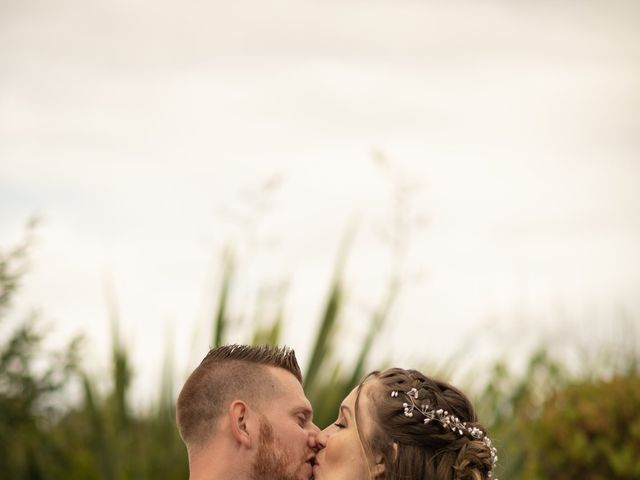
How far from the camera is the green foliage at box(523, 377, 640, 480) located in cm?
850

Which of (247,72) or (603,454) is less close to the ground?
(247,72)

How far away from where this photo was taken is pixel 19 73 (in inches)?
412

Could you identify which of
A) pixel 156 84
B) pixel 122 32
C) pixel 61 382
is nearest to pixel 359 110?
pixel 156 84

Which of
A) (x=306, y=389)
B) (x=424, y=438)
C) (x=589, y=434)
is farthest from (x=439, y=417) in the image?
(x=589, y=434)

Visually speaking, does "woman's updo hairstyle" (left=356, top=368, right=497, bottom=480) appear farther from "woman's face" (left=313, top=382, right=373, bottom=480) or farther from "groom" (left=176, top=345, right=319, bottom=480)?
"groom" (left=176, top=345, right=319, bottom=480)

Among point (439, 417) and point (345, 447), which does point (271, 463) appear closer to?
point (345, 447)

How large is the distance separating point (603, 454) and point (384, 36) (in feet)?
16.1

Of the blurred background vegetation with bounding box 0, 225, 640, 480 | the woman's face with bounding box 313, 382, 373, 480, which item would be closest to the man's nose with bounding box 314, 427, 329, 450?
the woman's face with bounding box 313, 382, 373, 480

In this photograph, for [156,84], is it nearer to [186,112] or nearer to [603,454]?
[186,112]

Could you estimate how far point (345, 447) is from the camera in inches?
169

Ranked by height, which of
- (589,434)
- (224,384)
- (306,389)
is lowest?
(589,434)

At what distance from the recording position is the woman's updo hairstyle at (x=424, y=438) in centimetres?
421

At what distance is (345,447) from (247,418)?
1.55 feet

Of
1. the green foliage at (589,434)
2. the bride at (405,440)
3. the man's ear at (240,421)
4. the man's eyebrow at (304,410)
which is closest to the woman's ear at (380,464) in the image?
the bride at (405,440)
